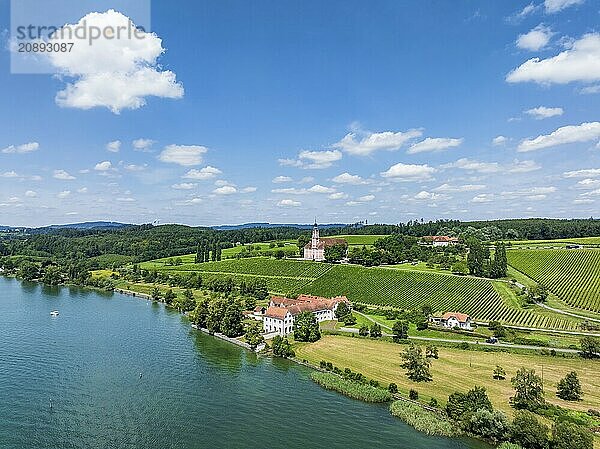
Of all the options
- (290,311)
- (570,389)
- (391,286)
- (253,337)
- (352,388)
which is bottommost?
(352,388)

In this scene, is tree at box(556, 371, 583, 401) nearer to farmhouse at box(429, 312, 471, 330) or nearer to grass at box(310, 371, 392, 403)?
grass at box(310, 371, 392, 403)

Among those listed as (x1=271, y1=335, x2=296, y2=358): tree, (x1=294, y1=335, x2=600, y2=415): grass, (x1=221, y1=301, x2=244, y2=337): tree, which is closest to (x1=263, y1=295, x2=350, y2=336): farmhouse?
(x1=221, y1=301, x2=244, y2=337): tree

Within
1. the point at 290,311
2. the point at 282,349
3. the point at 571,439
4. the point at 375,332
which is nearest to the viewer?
the point at 571,439

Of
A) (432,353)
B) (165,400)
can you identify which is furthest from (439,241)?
(165,400)

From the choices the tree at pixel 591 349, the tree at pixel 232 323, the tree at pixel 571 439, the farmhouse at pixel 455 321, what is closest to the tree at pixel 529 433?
the tree at pixel 571 439

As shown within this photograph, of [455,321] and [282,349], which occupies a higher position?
[455,321]

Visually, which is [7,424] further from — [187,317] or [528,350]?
[528,350]

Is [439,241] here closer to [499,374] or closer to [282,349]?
[282,349]
